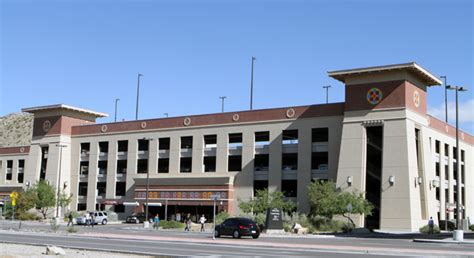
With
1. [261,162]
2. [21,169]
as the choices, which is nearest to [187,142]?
[261,162]

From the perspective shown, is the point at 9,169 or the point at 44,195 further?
the point at 9,169

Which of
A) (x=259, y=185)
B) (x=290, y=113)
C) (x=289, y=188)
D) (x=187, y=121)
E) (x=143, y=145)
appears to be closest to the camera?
(x=290, y=113)

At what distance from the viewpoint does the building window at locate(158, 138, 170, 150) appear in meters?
80.7

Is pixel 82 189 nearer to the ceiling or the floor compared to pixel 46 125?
nearer to the floor

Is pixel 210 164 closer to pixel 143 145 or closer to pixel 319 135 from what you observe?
pixel 143 145

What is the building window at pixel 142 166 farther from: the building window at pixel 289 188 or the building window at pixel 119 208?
the building window at pixel 289 188

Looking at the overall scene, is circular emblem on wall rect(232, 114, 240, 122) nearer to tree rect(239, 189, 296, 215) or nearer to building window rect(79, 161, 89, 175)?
tree rect(239, 189, 296, 215)

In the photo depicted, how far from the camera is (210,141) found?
264 feet

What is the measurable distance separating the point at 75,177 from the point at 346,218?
43663mm

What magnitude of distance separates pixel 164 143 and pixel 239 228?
41507mm

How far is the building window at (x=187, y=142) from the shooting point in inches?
3109

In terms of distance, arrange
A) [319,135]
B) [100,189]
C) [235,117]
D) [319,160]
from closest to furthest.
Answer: [319,160], [319,135], [235,117], [100,189]

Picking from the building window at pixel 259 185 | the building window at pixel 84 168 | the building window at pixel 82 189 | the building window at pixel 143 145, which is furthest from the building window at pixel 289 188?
the building window at pixel 84 168

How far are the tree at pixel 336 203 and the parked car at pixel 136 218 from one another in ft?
81.0
